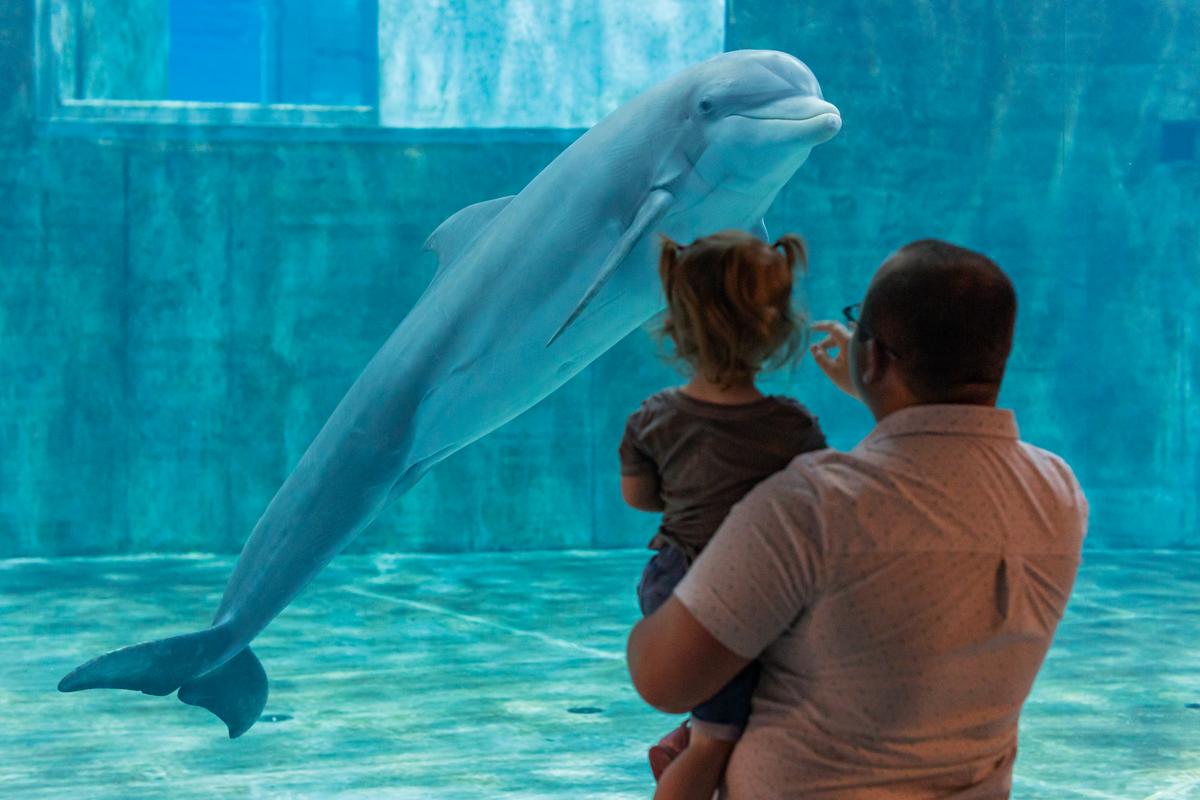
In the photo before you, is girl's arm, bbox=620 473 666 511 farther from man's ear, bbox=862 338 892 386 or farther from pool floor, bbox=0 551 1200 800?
pool floor, bbox=0 551 1200 800

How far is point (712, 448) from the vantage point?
1972 mm

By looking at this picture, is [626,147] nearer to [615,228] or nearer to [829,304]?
[615,228]

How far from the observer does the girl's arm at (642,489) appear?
2.09 meters

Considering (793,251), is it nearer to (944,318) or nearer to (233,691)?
(944,318)

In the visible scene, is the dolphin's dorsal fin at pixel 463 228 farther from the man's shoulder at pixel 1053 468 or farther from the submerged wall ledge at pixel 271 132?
the submerged wall ledge at pixel 271 132

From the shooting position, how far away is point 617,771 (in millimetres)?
5828

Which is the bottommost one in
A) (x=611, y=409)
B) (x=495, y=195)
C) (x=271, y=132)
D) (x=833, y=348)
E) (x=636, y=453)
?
(x=611, y=409)

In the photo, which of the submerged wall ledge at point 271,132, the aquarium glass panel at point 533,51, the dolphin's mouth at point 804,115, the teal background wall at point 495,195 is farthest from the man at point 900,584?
the aquarium glass panel at point 533,51

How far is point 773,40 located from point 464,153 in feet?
12.6

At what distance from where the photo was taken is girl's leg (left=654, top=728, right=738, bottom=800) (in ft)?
6.46

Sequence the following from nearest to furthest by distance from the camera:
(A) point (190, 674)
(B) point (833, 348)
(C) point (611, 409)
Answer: (B) point (833, 348) < (A) point (190, 674) < (C) point (611, 409)

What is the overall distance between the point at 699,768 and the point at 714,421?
55 centimetres

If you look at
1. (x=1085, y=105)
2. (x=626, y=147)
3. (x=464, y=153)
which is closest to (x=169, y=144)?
(x=464, y=153)

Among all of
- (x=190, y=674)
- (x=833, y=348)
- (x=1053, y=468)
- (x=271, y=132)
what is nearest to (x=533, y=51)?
(x=271, y=132)
